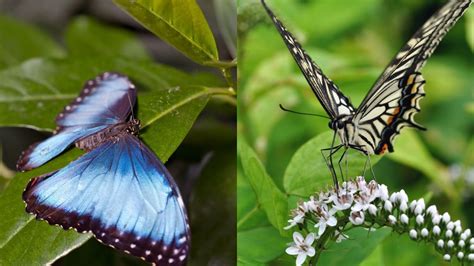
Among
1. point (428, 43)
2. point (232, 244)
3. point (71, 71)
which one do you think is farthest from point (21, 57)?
point (428, 43)

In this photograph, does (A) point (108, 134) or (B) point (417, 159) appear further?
(B) point (417, 159)

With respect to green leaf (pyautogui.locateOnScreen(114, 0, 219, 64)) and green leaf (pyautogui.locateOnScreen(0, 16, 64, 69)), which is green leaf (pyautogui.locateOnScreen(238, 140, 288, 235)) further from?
green leaf (pyautogui.locateOnScreen(0, 16, 64, 69))

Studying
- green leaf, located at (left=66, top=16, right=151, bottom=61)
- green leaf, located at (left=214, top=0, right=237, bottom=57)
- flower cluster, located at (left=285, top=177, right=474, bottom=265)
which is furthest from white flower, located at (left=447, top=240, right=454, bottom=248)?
green leaf, located at (left=66, top=16, right=151, bottom=61)

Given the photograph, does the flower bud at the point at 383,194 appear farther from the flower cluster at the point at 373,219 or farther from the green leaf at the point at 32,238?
the green leaf at the point at 32,238

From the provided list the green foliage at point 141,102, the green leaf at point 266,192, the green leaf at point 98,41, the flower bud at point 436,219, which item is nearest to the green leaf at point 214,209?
the green foliage at point 141,102

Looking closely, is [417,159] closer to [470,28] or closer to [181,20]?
[470,28]

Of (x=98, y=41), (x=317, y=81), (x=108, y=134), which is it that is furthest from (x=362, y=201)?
(x=98, y=41)

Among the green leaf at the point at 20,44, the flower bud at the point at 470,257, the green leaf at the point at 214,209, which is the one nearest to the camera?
the flower bud at the point at 470,257
